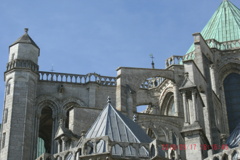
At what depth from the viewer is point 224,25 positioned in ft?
117

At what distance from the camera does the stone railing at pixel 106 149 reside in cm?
1551

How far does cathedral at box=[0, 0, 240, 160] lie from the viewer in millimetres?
21652

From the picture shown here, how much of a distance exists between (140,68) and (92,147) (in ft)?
45.1

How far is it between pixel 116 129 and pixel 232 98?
54.2 ft

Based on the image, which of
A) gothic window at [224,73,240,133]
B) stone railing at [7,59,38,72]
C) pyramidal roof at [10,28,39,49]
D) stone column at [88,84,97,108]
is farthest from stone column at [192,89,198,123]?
pyramidal roof at [10,28,39,49]

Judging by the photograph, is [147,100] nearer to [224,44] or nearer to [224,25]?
[224,44]

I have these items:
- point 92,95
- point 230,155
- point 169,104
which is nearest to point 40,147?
point 92,95

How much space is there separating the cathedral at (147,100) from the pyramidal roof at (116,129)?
201 mm

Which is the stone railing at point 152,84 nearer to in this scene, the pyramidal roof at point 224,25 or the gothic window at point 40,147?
the pyramidal roof at point 224,25

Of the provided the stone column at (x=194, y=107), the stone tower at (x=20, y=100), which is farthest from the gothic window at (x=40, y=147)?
the stone column at (x=194, y=107)

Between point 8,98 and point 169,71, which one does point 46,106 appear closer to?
point 8,98

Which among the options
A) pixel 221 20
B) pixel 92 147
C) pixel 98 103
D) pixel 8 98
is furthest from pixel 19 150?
pixel 221 20

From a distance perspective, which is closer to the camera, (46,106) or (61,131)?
(61,131)

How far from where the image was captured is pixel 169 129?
1100 inches
